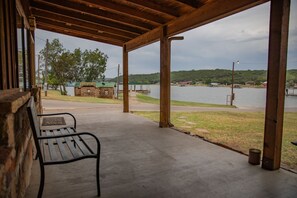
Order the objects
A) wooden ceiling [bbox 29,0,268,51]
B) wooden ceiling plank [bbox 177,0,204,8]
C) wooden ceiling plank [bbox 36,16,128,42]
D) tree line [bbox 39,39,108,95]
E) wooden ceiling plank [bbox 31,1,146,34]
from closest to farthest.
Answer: wooden ceiling [bbox 29,0,268,51], wooden ceiling plank [bbox 177,0,204,8], wooden ceiling plank [bbox 31,1,146,34], wooden ceiling plank [bbox 36,16,128,42], tree line [bbox 39,39,108,95]

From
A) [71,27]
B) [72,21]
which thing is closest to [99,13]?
[72,21]

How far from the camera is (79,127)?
518 centimetres

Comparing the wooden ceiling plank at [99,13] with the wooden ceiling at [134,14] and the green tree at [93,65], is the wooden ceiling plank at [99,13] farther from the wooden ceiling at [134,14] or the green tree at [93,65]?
the green tree at [93,65]

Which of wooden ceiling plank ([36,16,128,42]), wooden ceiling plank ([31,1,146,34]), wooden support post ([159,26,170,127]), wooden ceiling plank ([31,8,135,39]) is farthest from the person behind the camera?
wooden ceiling plank ([36,16,128,42])

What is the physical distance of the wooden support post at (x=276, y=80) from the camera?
255 centimetres

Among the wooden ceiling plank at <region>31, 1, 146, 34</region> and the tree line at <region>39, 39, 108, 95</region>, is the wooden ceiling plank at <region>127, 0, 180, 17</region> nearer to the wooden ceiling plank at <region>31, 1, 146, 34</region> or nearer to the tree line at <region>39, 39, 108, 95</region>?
the wooden ceiling plank at <region>31, 1, 146, 34</region>

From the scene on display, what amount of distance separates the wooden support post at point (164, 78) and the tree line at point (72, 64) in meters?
24.5

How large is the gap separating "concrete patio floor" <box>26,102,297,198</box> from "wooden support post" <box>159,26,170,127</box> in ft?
5.28

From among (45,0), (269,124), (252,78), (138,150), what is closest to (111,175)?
(138,150)

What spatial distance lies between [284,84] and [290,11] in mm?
907

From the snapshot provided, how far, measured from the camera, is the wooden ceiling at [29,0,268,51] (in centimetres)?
368

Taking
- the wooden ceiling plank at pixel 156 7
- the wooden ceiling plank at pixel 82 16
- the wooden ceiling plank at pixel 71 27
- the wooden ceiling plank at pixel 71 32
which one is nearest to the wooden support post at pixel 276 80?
the wooden ceiling plank at pixel 156 7

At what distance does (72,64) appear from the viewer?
27.6m

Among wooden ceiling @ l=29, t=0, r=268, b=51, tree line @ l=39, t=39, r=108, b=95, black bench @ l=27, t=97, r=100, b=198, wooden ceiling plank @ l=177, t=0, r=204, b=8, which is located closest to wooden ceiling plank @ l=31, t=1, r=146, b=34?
wooden ceiling @ l=29, t=0, r=268, b=51
